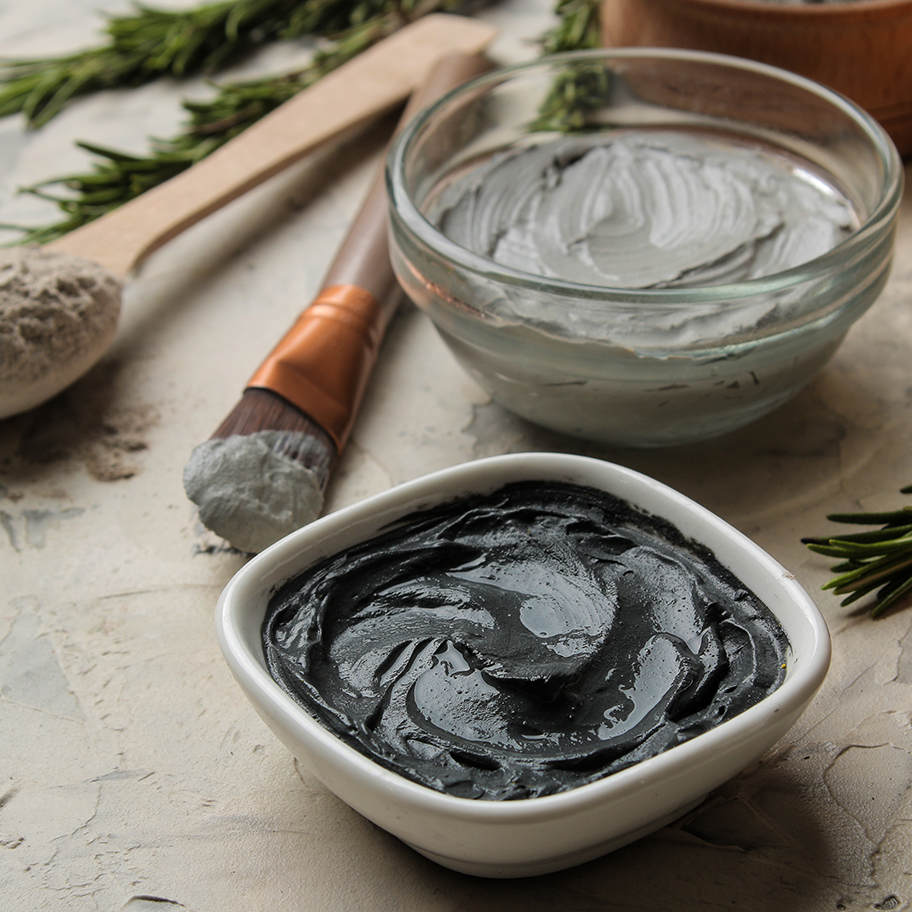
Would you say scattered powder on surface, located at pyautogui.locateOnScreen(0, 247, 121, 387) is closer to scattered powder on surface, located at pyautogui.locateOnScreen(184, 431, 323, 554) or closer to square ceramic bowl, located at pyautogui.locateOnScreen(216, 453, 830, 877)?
scattered powder on surface, located at pyautogui.locateOnScreen(184, 431, 323, 554)

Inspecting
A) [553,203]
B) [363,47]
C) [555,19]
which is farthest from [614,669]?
[555,19]

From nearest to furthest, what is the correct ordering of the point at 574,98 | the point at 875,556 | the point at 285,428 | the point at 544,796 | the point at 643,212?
the point at 544,796
the point at 875,556
the point at 285,428
the point at 643,212
the point at 574,98

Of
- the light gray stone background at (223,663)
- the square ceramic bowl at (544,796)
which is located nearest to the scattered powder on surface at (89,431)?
the light gray stone background at (223,663)

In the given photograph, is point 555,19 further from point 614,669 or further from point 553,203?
point 614,669

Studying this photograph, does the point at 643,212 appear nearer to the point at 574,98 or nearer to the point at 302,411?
the point at 574,98

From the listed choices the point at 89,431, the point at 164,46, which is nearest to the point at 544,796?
the point at 89,431

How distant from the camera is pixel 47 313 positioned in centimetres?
102

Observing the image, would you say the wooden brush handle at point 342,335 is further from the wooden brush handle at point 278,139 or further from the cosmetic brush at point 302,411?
the wooden brush handle at point 278,139

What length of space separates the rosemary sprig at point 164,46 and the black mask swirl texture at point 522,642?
4.15 feet

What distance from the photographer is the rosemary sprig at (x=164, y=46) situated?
5.36 feet

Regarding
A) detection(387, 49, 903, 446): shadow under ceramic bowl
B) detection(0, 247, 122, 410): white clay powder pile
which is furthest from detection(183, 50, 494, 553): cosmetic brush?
detection(0, 247, 122, 410): white clay powder pile

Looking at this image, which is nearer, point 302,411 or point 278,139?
point 302,411

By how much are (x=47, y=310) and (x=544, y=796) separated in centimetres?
76

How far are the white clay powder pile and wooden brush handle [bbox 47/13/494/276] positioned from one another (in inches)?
4.7
